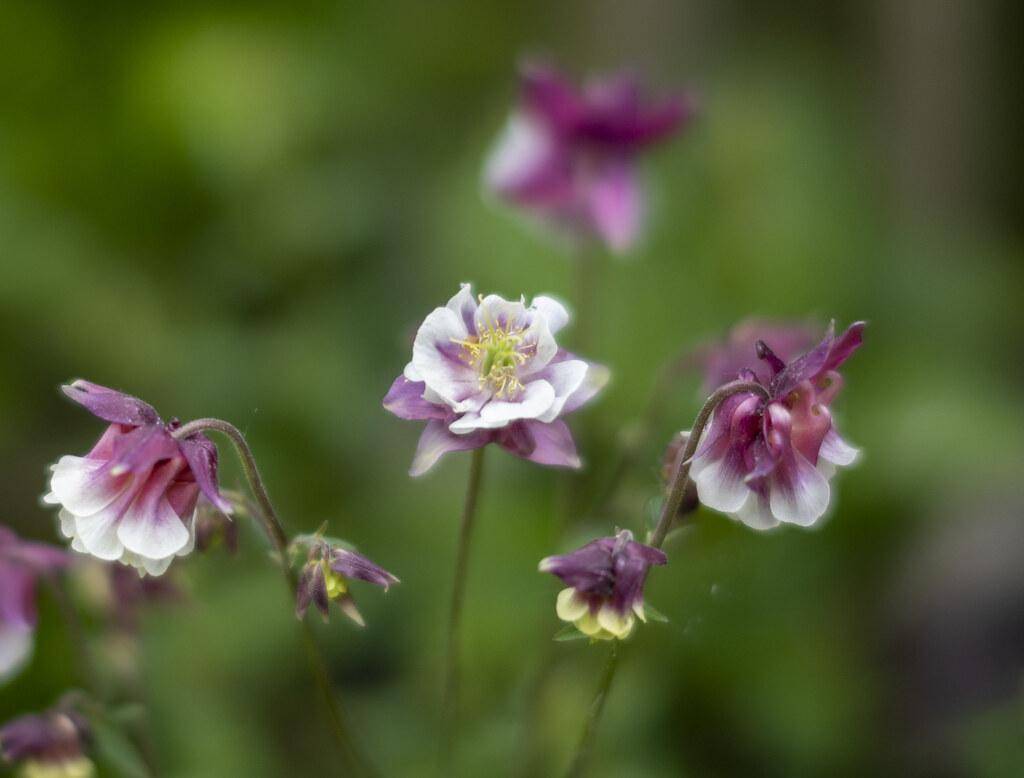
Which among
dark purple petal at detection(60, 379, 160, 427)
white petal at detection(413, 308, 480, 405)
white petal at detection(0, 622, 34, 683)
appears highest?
white petal at detection(413, 308, 480, 405)

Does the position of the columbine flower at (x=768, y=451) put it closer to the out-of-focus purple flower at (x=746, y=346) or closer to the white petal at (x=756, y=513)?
the white petal at (x=756, y=513)

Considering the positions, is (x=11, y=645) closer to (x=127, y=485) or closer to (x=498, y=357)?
(x=127, y=485)

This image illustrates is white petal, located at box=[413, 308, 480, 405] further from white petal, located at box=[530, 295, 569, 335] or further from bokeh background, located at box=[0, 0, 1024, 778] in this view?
bokeh background, located at box=[0, 0, 1024, 778]

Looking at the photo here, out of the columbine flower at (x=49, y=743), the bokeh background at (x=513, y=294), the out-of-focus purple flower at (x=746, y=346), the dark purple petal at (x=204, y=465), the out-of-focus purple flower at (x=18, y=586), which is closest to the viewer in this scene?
the dark purple petal at (x=204, y=465)

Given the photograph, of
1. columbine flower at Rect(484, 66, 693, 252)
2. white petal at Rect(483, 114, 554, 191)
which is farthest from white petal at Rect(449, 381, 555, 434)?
white petal at Rect(483, 114, 554, 191)

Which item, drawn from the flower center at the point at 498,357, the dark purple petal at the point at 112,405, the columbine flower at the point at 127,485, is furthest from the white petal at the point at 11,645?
the flower center at the point at 498,357

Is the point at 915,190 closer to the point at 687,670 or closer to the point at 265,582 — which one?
the point at 687,670
